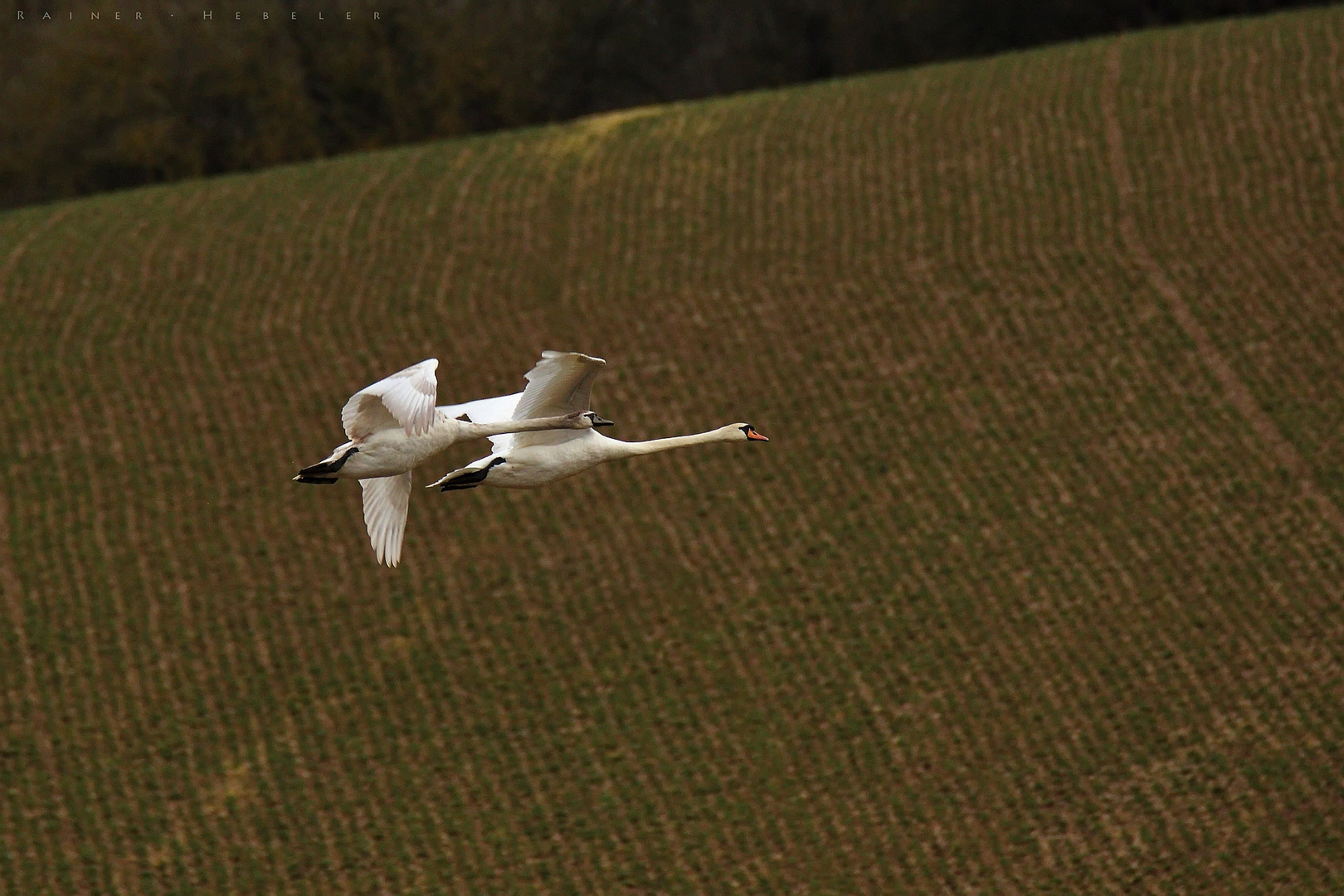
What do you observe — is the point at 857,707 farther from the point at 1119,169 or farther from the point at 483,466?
the point at 1119,169

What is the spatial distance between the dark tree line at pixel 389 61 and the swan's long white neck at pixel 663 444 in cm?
3798

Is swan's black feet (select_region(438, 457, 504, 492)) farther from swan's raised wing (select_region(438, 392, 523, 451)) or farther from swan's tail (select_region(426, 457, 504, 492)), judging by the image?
swan's raised wing (select_region(438, 392, 523, 451))

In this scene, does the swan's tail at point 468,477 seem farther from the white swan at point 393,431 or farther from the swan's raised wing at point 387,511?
the swan's raised wing at point 387,511

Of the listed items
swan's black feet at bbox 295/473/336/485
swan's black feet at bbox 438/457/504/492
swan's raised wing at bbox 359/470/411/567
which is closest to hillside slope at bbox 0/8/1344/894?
swan's raised wing at bbox 359/470/411/567

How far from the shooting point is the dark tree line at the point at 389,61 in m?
49.3

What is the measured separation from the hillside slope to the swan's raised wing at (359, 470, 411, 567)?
9291 mm

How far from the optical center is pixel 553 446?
14.3 metres

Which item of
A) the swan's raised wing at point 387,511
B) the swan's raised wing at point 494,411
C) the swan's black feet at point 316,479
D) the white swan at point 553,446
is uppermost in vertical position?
the swan's black feet at point 316,479

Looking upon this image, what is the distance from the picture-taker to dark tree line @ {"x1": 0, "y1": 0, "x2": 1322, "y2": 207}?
4934cm

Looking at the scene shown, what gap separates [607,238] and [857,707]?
14.7 m

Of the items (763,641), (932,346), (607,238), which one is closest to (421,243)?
(607,238)

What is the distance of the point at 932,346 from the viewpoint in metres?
32.2

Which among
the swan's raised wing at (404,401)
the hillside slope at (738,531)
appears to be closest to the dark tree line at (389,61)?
the hillside slope at (738,531)

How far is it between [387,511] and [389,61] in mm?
39840
